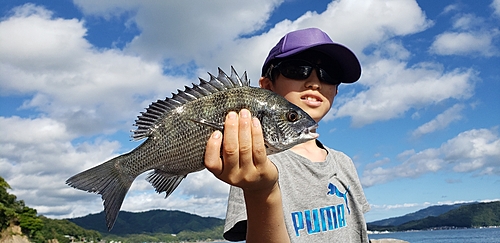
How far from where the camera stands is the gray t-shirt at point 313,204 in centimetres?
443

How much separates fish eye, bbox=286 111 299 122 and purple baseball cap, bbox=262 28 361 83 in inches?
59.3

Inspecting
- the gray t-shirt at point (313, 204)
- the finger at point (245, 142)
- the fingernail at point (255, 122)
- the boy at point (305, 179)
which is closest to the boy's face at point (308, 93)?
the boy at point (305, 179)

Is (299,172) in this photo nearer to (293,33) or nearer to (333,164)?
(333,164)

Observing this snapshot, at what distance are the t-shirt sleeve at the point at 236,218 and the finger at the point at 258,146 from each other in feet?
3.95

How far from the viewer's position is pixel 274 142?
3.54 meters

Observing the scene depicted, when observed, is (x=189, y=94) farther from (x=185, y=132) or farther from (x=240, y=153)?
(x=240, y=153)

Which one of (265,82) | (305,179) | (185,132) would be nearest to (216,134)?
(185,132)

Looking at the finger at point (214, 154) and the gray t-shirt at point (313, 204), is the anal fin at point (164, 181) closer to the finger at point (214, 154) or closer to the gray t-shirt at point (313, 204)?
the finger at point (214, 154)

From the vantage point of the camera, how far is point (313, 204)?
4762mm

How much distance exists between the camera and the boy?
370cm

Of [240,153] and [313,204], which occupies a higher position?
[240,153]

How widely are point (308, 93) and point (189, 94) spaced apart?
6.12 feet

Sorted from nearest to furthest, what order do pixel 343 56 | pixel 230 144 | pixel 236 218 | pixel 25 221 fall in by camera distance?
pixel 230 144
pixel 236 218
pixel 343 56
pixel 25 221

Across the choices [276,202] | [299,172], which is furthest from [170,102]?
[299,172]
